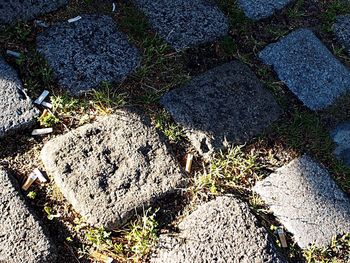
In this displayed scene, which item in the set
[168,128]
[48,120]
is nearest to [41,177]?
[48,120]

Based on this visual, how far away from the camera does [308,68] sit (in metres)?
2.62

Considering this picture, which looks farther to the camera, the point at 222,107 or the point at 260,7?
the point at 260,7

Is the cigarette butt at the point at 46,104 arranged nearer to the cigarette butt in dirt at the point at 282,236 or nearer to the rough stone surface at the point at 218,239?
the rough stone surface at the point at 218,239

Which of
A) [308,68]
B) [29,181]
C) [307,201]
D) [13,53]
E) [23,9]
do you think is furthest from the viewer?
[308,68]

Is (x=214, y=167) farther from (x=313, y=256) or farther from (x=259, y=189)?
(x=313, y=256)

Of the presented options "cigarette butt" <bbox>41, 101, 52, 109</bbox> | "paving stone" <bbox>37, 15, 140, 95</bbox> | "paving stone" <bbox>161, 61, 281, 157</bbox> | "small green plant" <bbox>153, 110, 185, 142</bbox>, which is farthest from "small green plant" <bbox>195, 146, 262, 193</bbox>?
"cigarette butt" <bbox>41, 101, 52, 109</bbox>

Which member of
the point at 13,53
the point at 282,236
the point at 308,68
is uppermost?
the point at 13,53

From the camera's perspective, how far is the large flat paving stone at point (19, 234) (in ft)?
6.51

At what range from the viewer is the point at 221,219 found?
216 cm

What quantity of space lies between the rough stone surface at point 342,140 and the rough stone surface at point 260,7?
0.65m

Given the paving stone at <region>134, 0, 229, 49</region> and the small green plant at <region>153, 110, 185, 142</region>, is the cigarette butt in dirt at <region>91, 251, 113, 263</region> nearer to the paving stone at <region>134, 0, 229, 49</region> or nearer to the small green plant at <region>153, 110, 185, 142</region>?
the small green plant at <region>153, 110, 185, 142</region>

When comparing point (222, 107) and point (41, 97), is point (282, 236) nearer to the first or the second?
point (222, 107)

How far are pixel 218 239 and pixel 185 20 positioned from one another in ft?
3.42

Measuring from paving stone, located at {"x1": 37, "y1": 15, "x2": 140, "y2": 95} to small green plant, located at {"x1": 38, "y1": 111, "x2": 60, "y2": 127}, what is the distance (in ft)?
0.46
